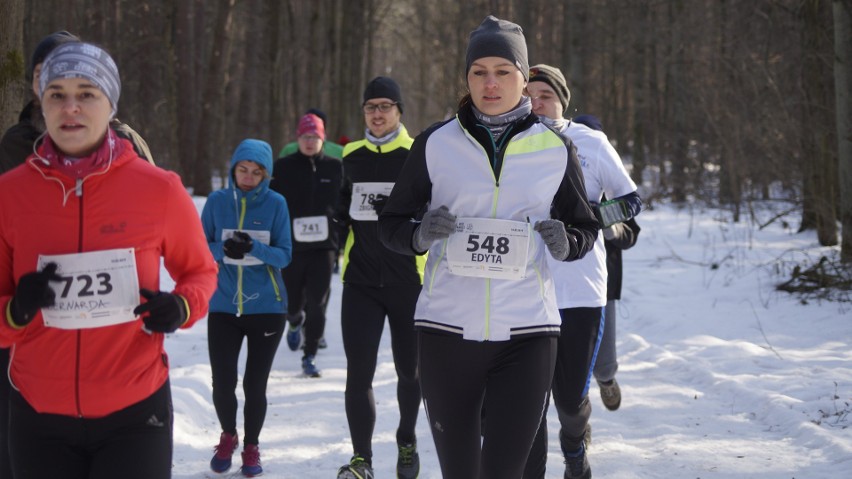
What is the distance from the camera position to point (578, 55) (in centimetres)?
2008

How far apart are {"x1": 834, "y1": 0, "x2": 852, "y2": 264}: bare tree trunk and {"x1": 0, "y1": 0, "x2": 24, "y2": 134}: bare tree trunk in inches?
350

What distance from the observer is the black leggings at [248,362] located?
18.8ft

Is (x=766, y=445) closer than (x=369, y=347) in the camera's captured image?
No

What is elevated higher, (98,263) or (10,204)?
(10,204)

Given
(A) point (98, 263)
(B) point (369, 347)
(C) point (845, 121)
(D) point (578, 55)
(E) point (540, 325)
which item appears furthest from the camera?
(D) point (578, 55)

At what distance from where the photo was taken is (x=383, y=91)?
597 cm

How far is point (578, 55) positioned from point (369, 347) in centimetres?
1575

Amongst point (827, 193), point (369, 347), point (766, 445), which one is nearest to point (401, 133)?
point (369, 347)

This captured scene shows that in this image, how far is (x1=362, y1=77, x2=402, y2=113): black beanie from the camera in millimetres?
5953

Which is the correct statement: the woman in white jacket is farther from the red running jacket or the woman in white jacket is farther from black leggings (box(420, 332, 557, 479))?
the red running jacket

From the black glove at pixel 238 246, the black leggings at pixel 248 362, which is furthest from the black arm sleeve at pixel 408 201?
the black leggings at pixel 248 362

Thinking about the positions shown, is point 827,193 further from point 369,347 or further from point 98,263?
point 98,263

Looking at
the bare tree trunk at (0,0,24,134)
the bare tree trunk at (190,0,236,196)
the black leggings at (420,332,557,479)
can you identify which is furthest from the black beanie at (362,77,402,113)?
the bare tree trunk at (190,0,236,196)

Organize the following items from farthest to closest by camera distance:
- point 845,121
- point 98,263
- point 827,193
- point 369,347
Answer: point 827,193, point 845,121, point 369,347, point 98,263
